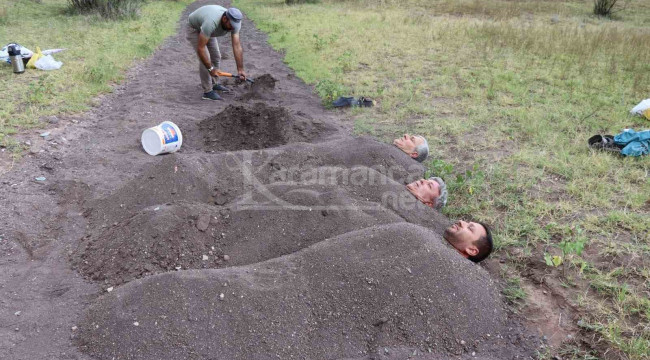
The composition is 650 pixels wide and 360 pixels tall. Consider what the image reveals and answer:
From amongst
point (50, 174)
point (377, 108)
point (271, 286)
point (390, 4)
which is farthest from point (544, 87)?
point (390, 4)

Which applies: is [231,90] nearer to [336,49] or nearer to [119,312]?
[336,49]

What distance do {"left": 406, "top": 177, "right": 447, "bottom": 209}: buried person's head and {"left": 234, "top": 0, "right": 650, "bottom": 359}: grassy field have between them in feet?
0.61

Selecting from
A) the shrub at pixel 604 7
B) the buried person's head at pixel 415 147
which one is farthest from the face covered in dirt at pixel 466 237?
the shrub at pixel 604 7

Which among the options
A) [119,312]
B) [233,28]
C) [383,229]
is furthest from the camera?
[233,28]

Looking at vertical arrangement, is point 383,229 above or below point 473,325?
above

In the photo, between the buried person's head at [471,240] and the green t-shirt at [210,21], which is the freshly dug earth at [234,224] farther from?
the green t-shirt at [210,21]

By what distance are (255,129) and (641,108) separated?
16.7ft

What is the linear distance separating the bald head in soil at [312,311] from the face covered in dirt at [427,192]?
1.02 m

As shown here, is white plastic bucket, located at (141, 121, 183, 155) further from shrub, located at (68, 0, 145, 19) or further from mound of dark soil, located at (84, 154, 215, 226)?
shrub, located at (68, 0, 145, 19)

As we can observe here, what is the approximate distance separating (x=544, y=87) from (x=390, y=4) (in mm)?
11135

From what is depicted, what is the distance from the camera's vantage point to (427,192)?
3850 mm

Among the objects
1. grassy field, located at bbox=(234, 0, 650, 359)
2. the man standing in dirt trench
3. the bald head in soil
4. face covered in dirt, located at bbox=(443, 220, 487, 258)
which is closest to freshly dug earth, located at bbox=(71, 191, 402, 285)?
the bald head in soil

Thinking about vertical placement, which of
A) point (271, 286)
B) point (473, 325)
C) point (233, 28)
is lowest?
point (473, 325)

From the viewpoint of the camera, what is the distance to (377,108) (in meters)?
6.36
